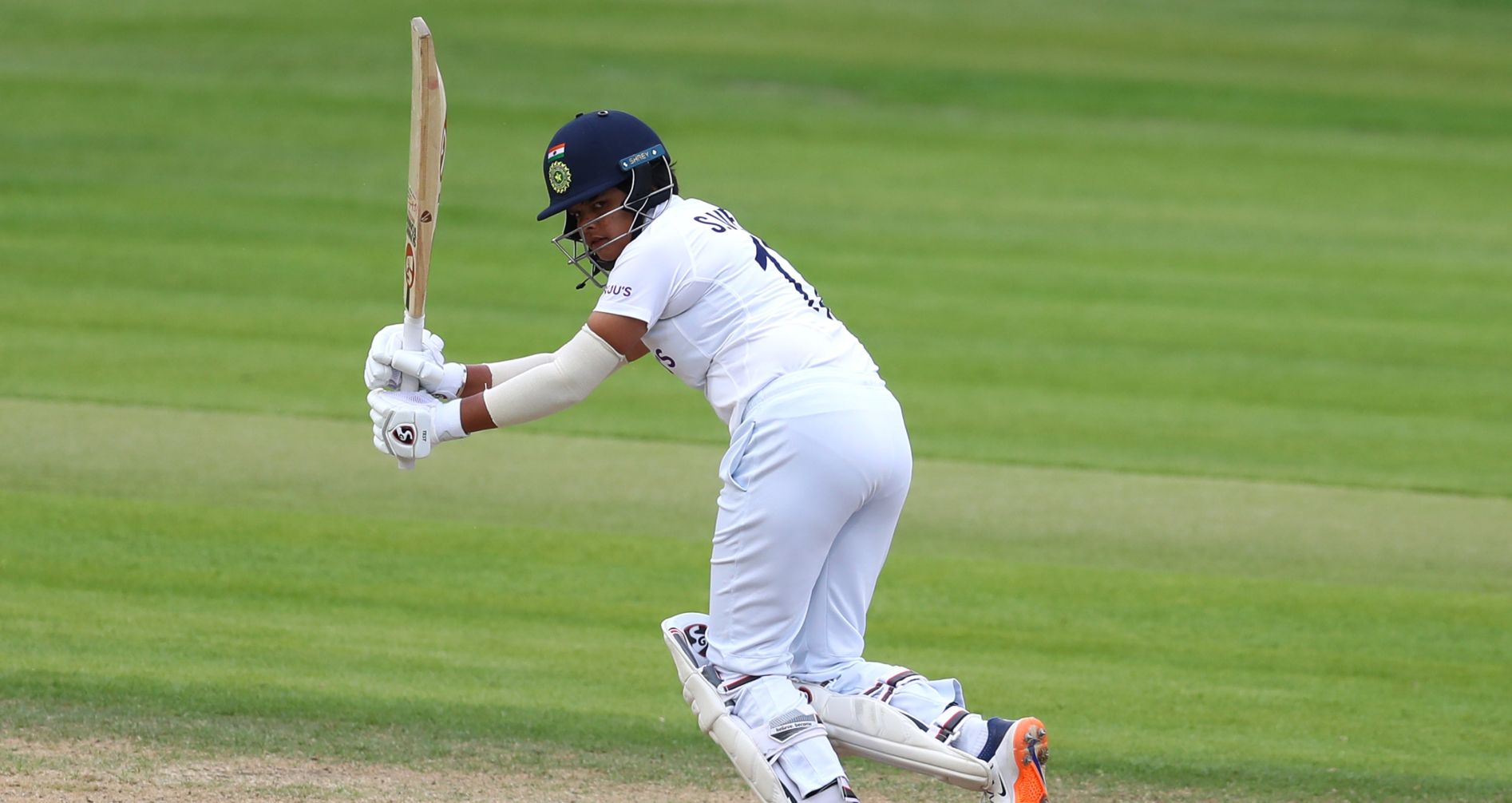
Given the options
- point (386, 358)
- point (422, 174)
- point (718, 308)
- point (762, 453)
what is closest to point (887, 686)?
point (762, 453)

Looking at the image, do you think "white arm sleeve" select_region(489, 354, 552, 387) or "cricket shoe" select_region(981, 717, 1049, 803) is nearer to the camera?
"cricket shoe" select_region(981, 717, 1049, 803)

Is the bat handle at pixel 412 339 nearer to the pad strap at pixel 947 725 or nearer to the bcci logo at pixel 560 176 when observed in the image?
the bcci logo at pixel 560 176

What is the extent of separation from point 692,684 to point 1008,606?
124 inches

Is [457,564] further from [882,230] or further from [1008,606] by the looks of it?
[882,230]

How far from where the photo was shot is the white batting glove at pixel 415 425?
15.3 feet

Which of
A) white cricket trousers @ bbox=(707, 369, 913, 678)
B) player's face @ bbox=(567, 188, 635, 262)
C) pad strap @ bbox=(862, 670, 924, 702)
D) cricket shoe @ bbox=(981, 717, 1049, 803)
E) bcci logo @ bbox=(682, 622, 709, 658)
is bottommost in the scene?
cricket shoe @ bbox=(981, 717, 1049, 803)

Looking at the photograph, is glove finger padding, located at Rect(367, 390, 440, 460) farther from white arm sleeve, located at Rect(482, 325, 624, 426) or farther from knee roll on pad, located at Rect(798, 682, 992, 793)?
knee roll on pad, located at Rect(798, 682, 992, 793)

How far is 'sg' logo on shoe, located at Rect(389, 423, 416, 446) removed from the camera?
15.4ft

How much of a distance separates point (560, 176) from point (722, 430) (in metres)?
5.83

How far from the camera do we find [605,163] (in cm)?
461

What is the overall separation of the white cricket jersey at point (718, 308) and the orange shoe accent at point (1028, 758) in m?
1.01

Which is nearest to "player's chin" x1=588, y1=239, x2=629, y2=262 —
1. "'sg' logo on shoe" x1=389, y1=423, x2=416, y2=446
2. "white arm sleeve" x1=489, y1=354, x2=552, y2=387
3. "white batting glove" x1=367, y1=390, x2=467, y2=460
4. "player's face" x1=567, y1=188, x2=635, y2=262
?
"player's face" x1=567, y1=188, x2=635, y2=262

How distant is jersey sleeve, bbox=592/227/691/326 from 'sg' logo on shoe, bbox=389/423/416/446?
0.62 metres

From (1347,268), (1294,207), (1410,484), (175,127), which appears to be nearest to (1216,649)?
(1410,484)
